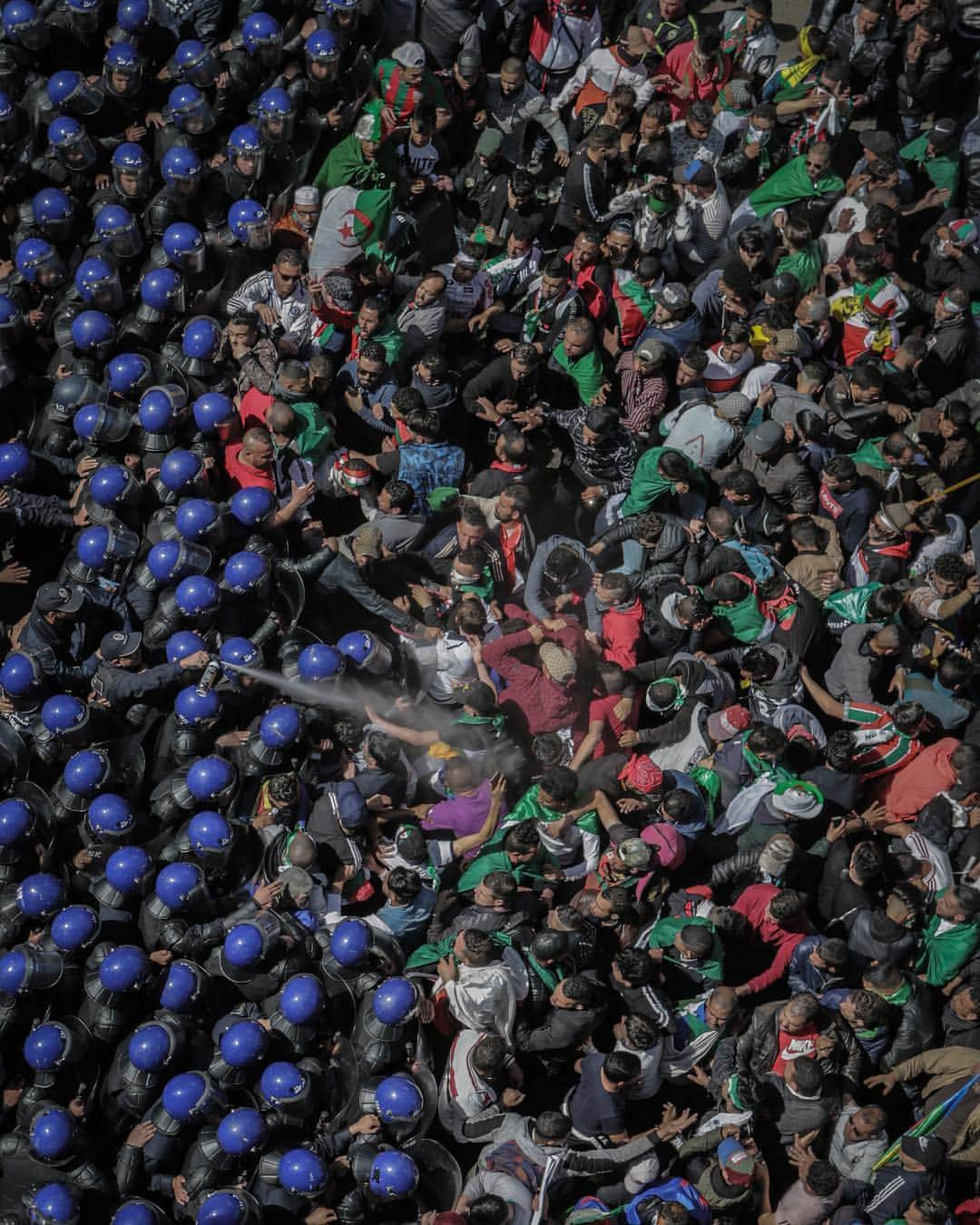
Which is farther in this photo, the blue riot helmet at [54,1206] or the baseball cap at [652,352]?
the baseball cap at [652,352]

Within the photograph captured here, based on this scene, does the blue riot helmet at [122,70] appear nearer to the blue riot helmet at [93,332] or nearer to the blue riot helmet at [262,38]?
the blue riot helmet at [262,38]

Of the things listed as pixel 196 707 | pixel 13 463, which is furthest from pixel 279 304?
pixel 196 707

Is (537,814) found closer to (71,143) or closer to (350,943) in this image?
(350,943)

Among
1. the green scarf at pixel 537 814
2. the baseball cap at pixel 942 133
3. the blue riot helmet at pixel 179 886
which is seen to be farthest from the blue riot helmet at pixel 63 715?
the baseball cap at pixel 942 133

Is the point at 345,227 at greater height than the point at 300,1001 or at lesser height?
greater

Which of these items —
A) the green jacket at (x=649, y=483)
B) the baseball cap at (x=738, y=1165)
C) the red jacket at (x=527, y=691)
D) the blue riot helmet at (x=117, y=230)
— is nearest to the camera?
the baseball cap at (x=738, y=1165)

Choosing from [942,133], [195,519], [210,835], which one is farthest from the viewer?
[942,133]
